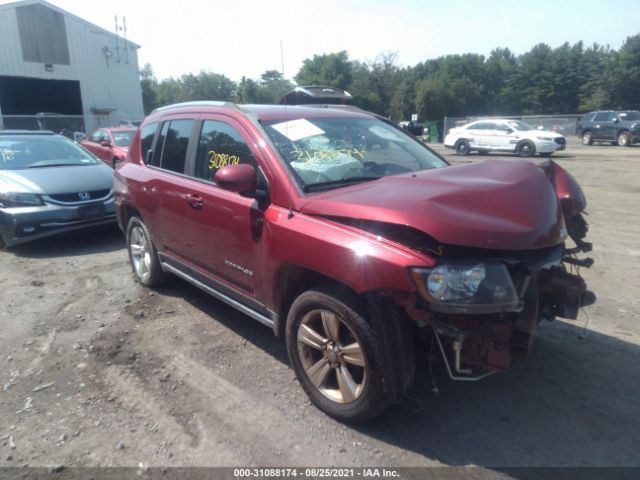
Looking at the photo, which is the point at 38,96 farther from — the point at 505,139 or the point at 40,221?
the point at 40,221

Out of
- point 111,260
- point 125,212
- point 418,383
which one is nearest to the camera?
point 418,383

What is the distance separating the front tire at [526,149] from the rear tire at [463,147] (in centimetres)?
239

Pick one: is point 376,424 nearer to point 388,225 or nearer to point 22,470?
point 388,225

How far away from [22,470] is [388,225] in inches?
94.1

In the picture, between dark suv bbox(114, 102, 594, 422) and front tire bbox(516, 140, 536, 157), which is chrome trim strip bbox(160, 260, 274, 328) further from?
front tire bbox(516, 140, 536, 157)

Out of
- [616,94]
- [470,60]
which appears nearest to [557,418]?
[616,94]

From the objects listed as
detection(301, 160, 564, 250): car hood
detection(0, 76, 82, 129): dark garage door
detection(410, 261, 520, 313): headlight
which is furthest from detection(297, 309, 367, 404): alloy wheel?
detection(0, 76, 82, 129): dark garage door

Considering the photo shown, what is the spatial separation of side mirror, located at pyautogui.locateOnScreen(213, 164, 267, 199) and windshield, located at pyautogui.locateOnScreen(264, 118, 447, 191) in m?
0.28

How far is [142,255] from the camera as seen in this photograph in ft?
17.1

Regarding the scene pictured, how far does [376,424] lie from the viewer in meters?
2.89

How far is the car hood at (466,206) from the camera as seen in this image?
94.8 inches

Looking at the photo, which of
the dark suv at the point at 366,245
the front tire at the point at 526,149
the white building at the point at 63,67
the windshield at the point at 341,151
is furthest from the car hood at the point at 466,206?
the white building at the point at 63,67

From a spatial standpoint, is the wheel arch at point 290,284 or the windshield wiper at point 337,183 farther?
the windshield wiper at point 337,183

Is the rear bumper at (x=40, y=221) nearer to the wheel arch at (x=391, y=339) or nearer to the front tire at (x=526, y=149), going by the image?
the wheel arch at (x=391, y=339)
